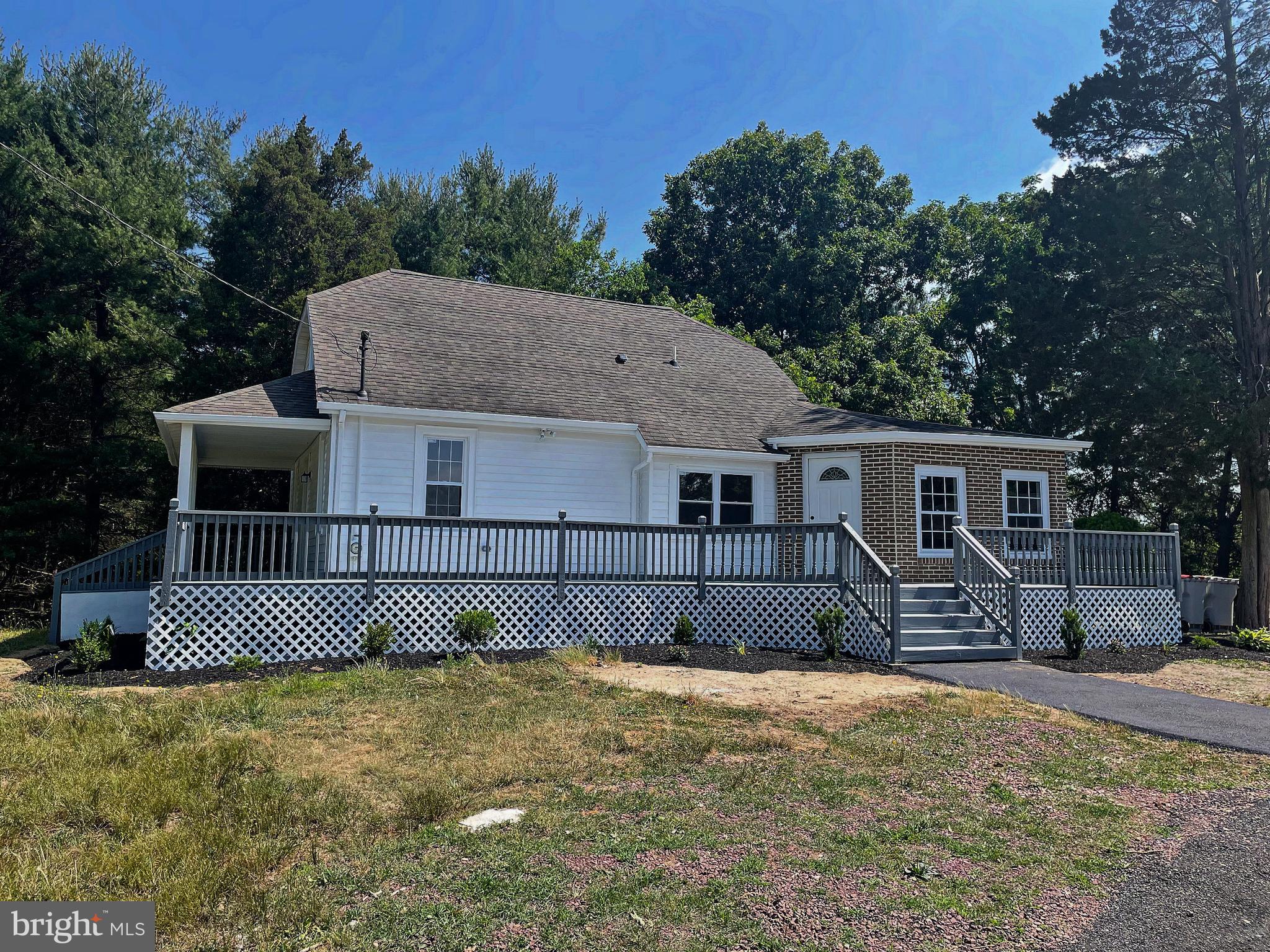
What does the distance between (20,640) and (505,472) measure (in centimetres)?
1023

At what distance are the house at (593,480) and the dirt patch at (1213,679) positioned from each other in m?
1.79

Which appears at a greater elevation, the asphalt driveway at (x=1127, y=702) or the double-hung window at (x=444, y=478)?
the double-hung window at (x=444, y=478)

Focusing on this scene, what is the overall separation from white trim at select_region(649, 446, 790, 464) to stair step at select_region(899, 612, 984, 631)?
4.66 meters

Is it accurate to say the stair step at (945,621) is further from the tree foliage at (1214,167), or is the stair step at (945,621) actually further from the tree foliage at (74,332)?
the tree foliage at (74,332)

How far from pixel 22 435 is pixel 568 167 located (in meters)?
30.2

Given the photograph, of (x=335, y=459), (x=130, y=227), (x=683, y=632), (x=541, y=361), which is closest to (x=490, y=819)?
(x=683, y=632)

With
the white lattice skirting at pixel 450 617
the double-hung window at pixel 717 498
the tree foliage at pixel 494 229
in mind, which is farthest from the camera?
the tree foliage at pixel 494 229

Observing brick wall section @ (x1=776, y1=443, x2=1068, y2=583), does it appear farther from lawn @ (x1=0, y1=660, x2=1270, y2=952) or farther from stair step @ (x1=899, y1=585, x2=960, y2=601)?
lawn @ (x1=0, y1=660, x2=1270, y2=952)

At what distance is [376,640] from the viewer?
11.5m

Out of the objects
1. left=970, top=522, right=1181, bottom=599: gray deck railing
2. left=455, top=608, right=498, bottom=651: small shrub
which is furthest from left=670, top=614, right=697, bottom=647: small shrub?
left=970, top=522, right=1181, bottom=599: gray deck railing

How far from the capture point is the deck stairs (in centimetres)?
1238

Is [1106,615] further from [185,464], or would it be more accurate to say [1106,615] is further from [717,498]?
[185,464]

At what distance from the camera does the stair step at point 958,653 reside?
1216 centimetres

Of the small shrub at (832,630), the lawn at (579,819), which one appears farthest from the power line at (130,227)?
the lawn at (579,819)
